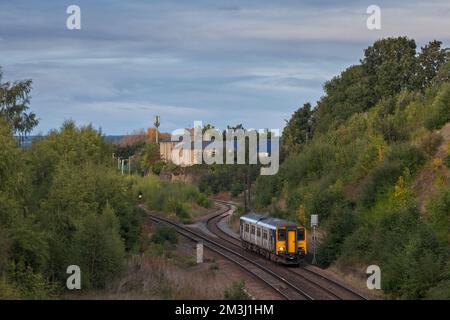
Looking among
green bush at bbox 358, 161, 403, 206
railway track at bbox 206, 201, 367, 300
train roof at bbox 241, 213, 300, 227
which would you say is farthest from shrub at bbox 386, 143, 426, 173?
railway track at bbox 206, 201, 367, 300

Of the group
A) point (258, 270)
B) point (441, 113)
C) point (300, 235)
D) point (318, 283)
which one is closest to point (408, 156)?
point (441, 113)

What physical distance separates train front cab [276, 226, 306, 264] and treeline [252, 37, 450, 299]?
→ 157 centimetres

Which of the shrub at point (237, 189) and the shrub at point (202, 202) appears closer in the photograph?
the shrub at point (202, 202)

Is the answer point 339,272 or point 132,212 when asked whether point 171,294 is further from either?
point 132,212

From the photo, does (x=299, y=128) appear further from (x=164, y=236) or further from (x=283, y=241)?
(x=283, y=241)

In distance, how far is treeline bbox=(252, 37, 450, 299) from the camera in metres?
31.6

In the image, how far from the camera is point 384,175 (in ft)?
143

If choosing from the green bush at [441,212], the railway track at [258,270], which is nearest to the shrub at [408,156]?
the green bush at [441,212]

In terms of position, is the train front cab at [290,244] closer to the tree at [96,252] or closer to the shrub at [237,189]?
the tree at [96,252]

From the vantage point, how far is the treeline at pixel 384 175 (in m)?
31.6

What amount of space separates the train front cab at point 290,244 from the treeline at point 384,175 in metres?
1.57

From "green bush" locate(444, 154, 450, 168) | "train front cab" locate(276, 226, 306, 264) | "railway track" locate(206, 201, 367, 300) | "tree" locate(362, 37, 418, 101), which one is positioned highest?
"tree" locate(362, 37, 418, 101)

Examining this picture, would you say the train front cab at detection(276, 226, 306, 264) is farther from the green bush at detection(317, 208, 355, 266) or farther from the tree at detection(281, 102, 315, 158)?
the tree at detection(281, 102, 315, 158)

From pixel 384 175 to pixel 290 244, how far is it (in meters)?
8.21
